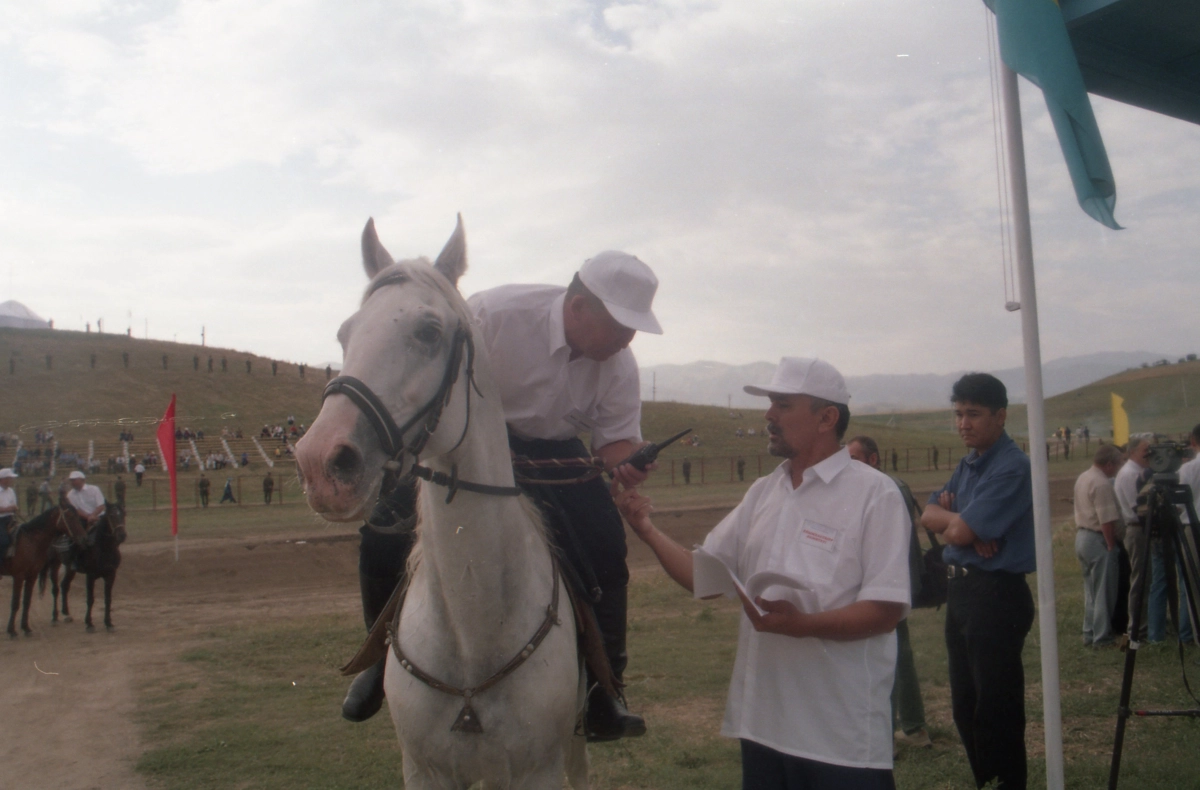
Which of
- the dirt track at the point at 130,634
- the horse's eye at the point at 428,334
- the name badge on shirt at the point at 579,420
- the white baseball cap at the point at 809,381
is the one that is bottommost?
the dirt track at the point at 130,634

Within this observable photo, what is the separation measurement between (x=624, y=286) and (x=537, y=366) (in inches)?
21.2

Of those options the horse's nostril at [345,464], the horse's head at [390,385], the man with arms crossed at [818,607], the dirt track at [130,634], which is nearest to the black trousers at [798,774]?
the man with arms crossed at [818,607]

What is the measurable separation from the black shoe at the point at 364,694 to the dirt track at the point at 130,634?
3866 millimetres

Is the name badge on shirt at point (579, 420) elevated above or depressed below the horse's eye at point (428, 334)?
below

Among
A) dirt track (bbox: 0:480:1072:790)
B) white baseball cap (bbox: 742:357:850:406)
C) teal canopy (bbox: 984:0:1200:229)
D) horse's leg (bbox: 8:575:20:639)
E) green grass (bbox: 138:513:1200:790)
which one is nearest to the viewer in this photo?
white baseball cap (bbox: 742:357:850:406)

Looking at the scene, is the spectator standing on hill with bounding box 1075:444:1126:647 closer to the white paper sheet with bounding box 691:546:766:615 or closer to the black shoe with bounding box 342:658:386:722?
the white paper sheet with bounding box 691:546:766:615

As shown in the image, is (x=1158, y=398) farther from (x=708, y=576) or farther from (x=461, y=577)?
(x=461, y=577)

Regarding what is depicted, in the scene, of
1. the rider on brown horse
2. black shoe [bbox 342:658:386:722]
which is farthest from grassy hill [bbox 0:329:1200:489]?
black shoe [bbox 342:658:386:722]

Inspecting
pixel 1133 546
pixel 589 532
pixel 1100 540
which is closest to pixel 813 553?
pixel 589 532

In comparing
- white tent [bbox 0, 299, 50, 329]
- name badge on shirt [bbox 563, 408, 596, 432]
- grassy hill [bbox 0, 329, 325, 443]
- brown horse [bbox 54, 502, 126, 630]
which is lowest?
brown horse [bbox 54, 502, 126, 630]

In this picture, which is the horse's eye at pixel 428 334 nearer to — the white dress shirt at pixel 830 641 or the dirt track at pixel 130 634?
the white dress shirt at pixel 830 641

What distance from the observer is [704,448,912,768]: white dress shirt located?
2787 millimetres

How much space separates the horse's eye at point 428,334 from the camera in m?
2.48

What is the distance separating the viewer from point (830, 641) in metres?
2.87
